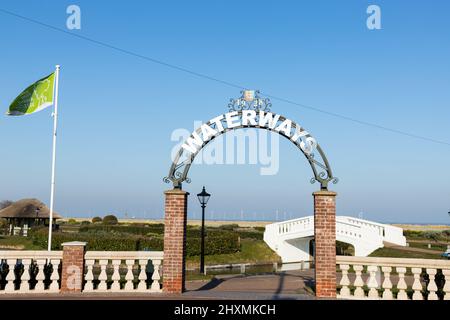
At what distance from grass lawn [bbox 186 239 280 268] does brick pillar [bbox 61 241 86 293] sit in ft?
58.4

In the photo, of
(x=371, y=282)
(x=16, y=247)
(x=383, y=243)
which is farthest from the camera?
(x=16, y=247)

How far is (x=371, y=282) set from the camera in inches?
465

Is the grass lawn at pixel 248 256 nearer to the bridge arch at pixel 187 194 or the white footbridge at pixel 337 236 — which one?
the white footbridge at pixel 337 236

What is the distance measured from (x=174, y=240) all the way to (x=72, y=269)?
9.35 ft

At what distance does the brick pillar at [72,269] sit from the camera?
11867 millimetres

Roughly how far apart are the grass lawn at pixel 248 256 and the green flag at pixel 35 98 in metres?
16.2

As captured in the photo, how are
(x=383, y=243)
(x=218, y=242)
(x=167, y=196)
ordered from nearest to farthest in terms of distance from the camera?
(x=167, y=196) < (x=383, y=243) < (x=218, y=242)

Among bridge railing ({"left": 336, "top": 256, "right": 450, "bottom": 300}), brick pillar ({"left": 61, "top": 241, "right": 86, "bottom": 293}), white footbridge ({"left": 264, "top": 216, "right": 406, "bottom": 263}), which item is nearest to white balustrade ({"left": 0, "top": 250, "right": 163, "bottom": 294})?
brick pillar ({"left": 61, "top": 241, "right": 86, "bottom": 293})

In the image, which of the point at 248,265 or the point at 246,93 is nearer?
the point at 246,93

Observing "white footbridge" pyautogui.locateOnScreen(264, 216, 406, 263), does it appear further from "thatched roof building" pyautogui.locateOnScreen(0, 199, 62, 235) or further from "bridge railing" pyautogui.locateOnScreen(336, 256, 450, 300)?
"thatched roof building" pyautogui.locateOnScreen(0, 199, 62, 235)

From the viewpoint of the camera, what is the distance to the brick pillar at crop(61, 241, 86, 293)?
38.9 feet
